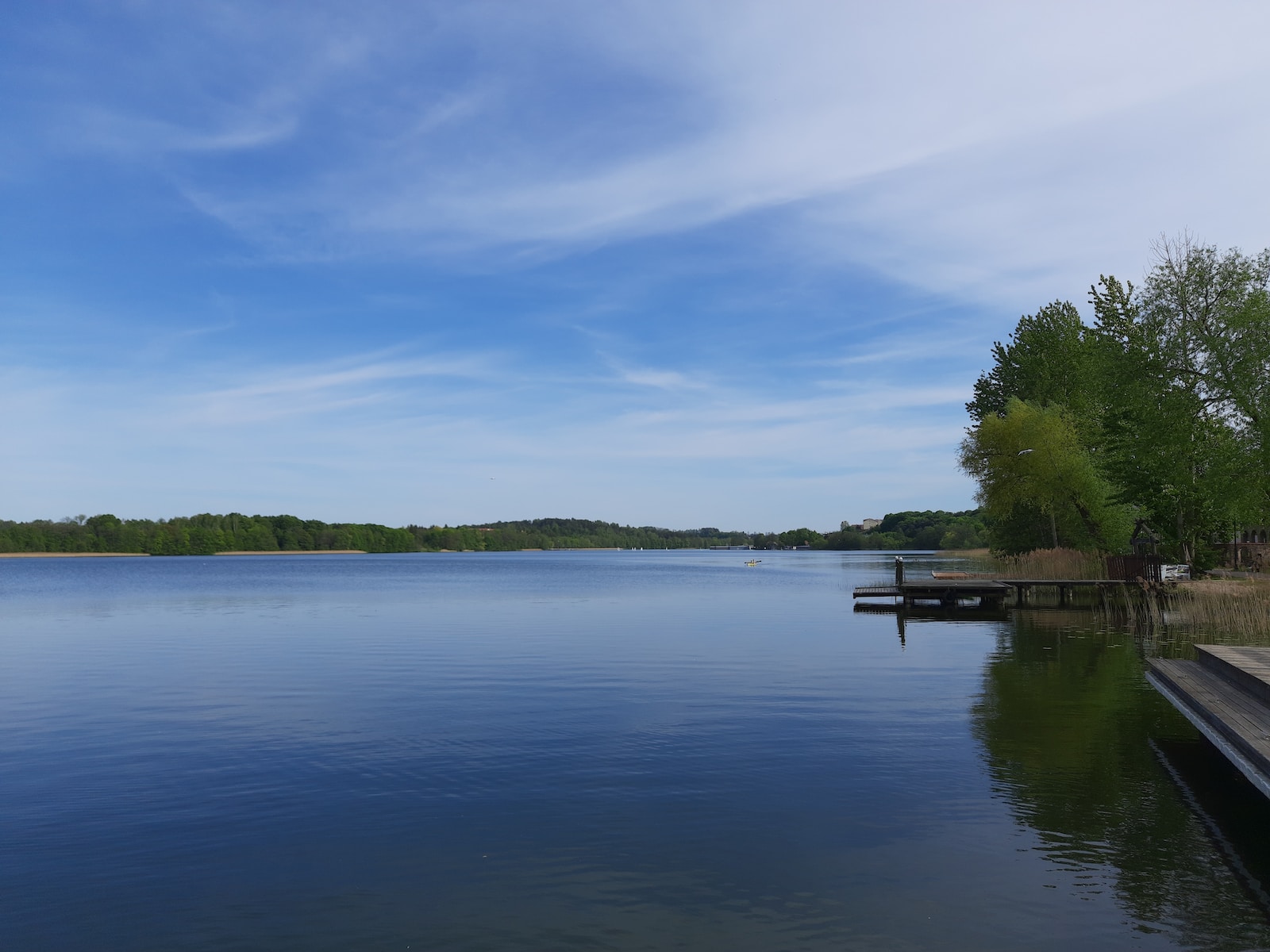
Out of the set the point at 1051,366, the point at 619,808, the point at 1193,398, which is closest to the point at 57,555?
the point at 1051,366

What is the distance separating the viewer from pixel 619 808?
11.3 metres

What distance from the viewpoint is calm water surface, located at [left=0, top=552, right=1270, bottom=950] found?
8.11 meters

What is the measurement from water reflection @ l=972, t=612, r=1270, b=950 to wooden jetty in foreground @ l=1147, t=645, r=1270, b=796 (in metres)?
0.81

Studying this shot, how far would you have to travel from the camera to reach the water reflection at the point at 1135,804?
843 centimetres

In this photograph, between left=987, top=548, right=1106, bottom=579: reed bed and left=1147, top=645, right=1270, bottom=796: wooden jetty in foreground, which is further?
left=987, top=548, right=1106, bottom=579: reed bed

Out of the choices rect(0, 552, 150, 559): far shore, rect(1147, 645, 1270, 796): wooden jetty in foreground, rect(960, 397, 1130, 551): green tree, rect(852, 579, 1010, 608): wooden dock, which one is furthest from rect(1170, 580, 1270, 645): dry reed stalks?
rect(0, 552, 150, 559): far shore

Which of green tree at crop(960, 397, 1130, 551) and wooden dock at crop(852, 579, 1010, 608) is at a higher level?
green tree at crop(960, 397, 1130, 551)

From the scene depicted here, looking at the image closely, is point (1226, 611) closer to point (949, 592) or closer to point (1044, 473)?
point (949, 592)

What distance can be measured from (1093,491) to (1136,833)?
4901 centimetres

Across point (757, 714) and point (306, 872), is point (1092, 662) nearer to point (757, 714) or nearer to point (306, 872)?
point (757, 714)

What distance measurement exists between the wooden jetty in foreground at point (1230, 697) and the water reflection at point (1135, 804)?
81 cm

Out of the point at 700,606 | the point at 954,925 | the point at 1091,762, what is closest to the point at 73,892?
the point at 954,925

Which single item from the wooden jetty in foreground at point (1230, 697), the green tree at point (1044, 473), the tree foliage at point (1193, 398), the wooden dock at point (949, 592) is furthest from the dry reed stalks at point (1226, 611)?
the green tree at point (1044, 473)

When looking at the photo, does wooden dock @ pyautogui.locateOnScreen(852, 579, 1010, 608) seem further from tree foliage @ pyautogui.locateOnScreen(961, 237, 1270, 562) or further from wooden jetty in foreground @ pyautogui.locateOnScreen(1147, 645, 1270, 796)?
wooden jetty in foreground @ pyautogui.locateOnScreen(1147, 645, 1270, 796)
